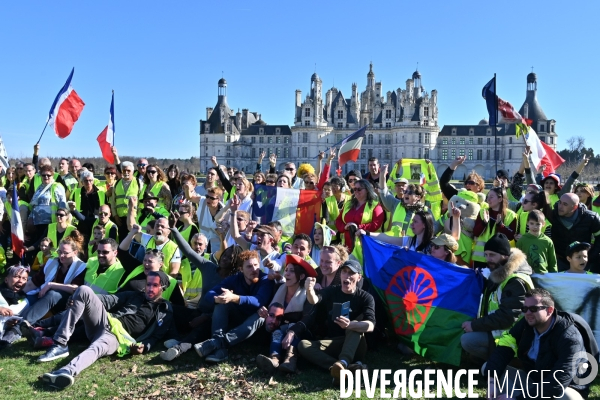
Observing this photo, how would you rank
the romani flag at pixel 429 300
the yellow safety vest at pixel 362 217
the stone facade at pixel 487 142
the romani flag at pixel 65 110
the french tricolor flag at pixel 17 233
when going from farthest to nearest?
1. the stone facade at pixel 487 142
2. the romani flag at pixel 65 110
3. the french tricolor flag at pixel 17 233
4. the yellow safety vest at pixel 362 217
5. the romani flag at pixel 429 300

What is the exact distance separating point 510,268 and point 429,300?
96 centimetres

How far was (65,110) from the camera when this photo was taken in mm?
11719

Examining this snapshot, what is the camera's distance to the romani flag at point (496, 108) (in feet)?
40.3

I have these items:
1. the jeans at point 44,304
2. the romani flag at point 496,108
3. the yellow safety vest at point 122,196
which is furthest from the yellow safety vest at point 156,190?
the romani flag at point 496,108

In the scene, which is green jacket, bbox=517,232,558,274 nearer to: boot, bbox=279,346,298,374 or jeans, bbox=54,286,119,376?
boot, bbox=279,346,298,374

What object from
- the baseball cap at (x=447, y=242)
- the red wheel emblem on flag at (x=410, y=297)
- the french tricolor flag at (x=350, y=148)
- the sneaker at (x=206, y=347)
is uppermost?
the french tricolor flag at (x=350, y=148)

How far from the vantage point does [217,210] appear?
838 cm

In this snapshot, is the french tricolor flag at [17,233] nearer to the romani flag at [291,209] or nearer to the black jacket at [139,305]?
the black jacket at [139,305]

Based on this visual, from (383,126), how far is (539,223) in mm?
92621

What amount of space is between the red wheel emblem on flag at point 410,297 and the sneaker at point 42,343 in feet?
11.8

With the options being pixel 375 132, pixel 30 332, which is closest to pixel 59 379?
pixel 30 332

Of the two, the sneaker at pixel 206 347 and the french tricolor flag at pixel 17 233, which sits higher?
the french tricolor flag at pixel 17 233

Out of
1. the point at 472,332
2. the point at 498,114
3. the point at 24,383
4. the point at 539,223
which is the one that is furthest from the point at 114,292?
the point at 498,114

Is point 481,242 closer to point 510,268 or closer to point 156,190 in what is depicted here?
point 510,268
